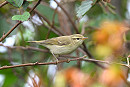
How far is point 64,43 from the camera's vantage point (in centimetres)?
338

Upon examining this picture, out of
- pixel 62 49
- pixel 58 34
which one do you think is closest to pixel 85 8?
pixel 62 49

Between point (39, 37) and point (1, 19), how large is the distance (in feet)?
2.69

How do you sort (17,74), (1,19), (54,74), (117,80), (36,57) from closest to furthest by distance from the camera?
(117,80)
(54,74)
(1,19)
(17,74)
(36,57)

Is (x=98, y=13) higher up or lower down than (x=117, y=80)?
higher up

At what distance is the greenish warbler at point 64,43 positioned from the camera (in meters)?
3.21

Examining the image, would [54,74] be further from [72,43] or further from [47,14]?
[47,14]

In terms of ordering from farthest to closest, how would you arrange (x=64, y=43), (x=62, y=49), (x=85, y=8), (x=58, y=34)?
(x=58, y=34) → (x=64, y=43) → (x=62, y=49) → (x=85, y=8)

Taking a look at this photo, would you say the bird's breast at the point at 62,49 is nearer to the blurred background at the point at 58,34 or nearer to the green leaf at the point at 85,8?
the blurred background at the point at 58,34

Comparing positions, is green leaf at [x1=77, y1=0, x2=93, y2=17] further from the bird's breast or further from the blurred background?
the bird's breast

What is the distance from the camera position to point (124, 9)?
441 cm

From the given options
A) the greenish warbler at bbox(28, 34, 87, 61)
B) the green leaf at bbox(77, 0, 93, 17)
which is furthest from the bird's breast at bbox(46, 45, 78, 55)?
the green leaf at bbox(77, 0, 93, 17)

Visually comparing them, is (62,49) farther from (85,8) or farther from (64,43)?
(85,8)

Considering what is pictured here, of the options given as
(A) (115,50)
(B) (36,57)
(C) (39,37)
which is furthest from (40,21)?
(A) (115,50)

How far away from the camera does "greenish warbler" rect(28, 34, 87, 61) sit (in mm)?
3208
